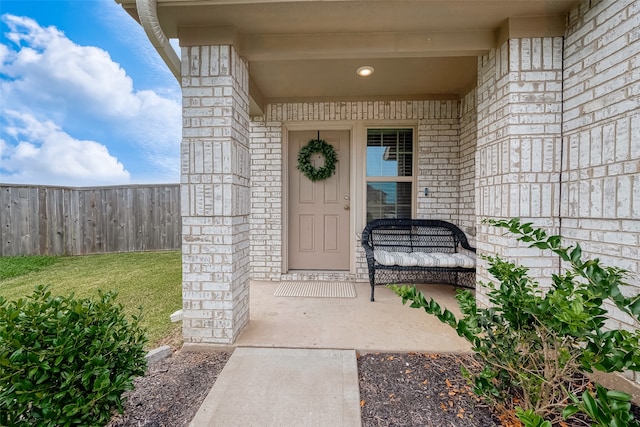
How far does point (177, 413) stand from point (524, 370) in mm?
1695

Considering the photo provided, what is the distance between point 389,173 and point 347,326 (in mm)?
2091

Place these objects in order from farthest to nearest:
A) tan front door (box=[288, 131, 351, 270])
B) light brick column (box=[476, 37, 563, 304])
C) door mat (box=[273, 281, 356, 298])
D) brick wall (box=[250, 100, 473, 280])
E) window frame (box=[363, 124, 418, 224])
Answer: tan front door (box=[288, 131, 351, 270]) < window frame (box=[363, 124, 418, 224]) < brick wall (box=[250, 100, 473, 280]) < door mat (box=[273, 281, 356, 298]) < light brick column (box=[476, 37, 563, 304])

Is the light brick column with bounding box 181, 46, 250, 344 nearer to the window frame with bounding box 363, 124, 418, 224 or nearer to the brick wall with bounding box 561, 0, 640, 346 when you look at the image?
the window frame with bounding box 363, 124, 418, 224

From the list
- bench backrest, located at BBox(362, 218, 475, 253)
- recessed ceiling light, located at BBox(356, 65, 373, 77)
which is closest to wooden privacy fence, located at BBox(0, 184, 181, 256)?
bench backrest, located at BBox(362, 218, 475, 253)

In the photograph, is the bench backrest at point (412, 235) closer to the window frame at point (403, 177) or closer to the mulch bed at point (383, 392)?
the window frame at point (403, 177)

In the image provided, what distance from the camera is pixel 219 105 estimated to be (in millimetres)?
1966

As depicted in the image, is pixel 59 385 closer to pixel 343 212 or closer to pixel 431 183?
pixel 343 212

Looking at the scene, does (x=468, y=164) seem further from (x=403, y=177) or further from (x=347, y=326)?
(x=347, y=326)

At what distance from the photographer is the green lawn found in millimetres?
2666

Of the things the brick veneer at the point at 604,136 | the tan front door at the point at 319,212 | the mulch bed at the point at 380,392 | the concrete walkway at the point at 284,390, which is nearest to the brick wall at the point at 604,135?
the brick veneer at the point at 604,136

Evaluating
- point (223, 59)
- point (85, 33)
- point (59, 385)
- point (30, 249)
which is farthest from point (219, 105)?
point (85, 33)

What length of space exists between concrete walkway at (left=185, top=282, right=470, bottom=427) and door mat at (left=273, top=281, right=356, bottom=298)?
0.12 m

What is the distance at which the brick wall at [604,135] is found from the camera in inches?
58.0

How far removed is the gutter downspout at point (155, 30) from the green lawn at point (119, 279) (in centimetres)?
212
